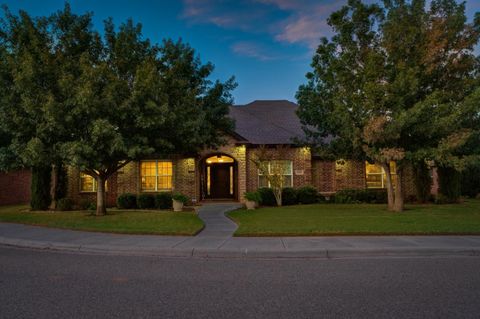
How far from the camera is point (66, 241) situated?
1012cm

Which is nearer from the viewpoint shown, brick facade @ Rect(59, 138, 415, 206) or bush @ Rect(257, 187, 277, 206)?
bush @ Rect(257, 187, 277, 206)

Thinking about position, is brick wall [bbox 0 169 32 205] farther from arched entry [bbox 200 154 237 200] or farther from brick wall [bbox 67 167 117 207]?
arched entry [bbox 200 154 237 200]

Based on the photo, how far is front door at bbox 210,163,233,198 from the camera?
25469 millimetres

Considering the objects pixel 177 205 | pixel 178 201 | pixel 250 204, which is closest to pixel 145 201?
pixel 177 205

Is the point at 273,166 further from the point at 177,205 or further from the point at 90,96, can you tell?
the point at 90,96

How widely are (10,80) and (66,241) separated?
8651 mm

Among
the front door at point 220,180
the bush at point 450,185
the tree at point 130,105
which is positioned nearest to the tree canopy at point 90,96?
the tree at point 130,105

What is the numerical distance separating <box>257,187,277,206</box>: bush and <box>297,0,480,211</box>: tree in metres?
5.93

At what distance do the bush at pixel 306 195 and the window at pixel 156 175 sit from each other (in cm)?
787

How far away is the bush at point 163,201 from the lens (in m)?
20.4

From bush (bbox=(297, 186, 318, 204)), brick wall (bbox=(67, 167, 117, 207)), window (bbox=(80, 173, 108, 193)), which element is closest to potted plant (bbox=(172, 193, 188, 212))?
brick wall (bbox=(67, 167, 117, 207))

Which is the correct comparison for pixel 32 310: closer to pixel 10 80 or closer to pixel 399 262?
pixel 399 262

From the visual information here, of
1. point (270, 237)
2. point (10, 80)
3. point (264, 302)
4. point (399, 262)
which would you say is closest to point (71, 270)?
point (264, 302)

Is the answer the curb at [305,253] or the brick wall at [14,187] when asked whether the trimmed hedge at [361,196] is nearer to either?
the curb at [305,253]
